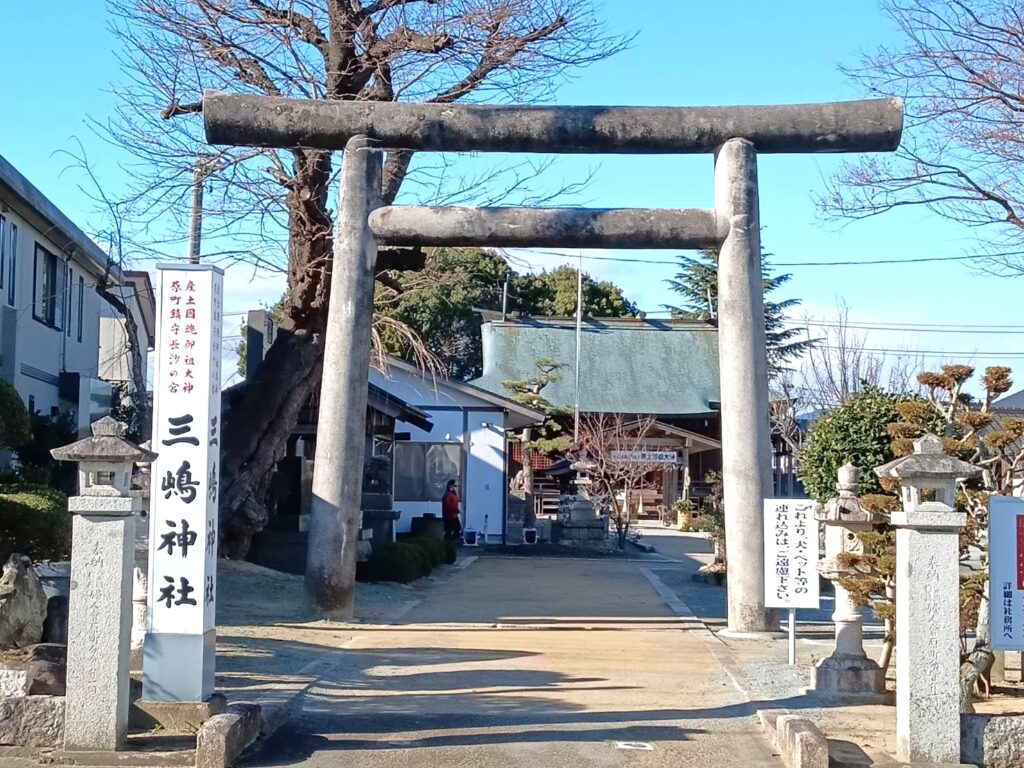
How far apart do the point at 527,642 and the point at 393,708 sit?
3781 millimetres

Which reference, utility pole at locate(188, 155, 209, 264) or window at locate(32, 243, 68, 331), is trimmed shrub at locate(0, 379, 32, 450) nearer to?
utility pole at locate(188, 155, 209, 264)

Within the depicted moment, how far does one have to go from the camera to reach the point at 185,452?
8.09m

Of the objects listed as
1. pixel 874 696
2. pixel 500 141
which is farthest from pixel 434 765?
pixel 500 141

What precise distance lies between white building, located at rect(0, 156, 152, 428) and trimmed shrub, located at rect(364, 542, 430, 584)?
567cm

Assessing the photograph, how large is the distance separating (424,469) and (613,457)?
656 cm

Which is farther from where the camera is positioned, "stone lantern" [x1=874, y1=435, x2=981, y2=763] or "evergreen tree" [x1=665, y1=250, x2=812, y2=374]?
"evergreen tree" [x1=665, y1=250, x2=812, y2=374]

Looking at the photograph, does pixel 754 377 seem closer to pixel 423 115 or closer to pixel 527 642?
pixel 527 642

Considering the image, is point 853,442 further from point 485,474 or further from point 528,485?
point 528,485

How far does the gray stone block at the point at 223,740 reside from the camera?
696 cm

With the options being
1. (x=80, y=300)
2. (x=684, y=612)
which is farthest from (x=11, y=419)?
(x=80, y=300)

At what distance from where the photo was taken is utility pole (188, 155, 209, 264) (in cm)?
→ 1567

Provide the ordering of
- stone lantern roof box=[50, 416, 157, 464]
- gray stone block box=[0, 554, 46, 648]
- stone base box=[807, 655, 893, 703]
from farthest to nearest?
stone base box=[807, 655, 893, 703], gray stone block box=[0, 554, 46, 648], stone lantern roof box=[50, 416, 157, 464]

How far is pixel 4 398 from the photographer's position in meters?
10.4

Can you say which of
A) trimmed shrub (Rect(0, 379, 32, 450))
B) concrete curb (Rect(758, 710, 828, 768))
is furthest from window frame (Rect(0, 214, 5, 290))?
concrete curb (Rect(758, 710, 828, 768))
